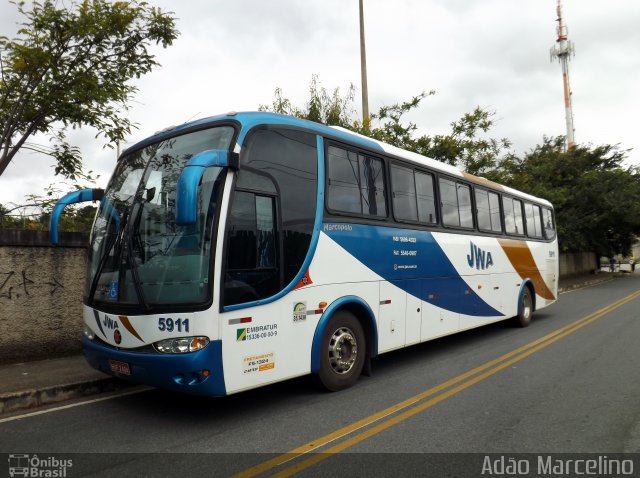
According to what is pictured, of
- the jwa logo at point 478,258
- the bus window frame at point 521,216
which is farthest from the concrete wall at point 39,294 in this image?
the bus window frame at point 521,216

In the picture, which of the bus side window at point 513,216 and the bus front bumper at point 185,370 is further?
the bus side window at point 513,216

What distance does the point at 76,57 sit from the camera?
22.0 feet

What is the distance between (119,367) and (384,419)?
2727 mm

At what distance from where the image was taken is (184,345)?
4.26 m

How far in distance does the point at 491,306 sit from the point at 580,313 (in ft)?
17.9

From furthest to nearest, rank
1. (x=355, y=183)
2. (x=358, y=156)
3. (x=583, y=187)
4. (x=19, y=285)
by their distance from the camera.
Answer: (x=583, y=187) < (x=19, y=285) < (x=358, y=156) < (x=355, y=183)

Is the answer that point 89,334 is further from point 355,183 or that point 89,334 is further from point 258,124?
point 355,183

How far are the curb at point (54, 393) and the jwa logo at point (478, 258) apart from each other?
6.12 metres

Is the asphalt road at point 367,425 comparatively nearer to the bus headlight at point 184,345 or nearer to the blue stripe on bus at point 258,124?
the bus headlight at point 184,345

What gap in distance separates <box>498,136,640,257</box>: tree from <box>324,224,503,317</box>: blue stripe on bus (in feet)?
59.4

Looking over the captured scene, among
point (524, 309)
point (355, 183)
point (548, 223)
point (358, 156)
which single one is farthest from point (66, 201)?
point (548, 223)

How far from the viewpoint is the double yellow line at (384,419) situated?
12.1 ft

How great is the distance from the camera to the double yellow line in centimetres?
369

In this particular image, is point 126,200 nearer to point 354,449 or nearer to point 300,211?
point 300,211
